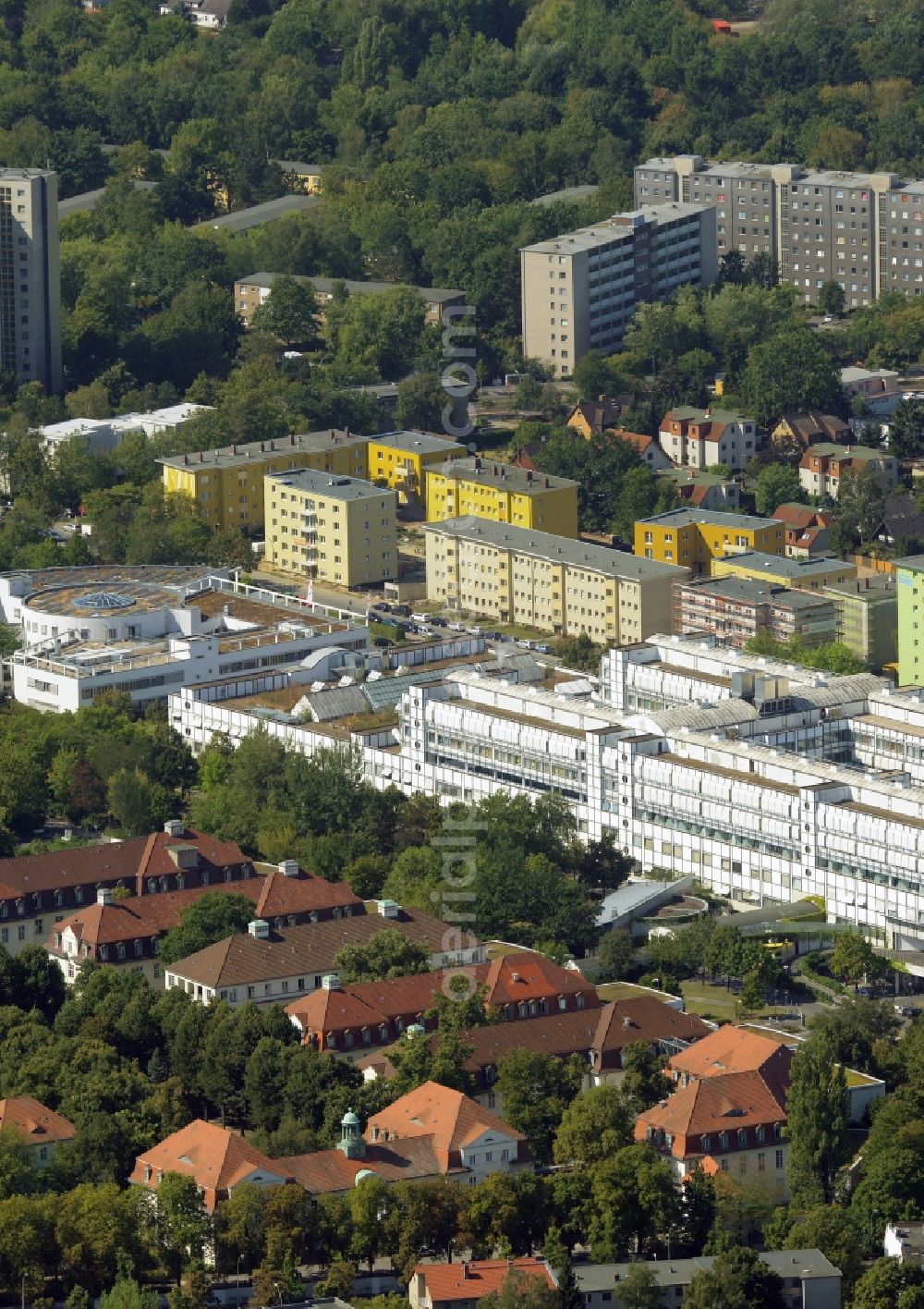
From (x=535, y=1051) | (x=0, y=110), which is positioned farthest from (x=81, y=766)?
(x=0, y=110)

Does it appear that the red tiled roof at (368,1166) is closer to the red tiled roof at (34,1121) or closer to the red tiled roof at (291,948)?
the red tiled roof at (34,1121)

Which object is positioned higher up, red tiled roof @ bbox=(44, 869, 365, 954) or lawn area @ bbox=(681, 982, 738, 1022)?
red tiled roof @ bbox=(44, 869, 365, 954)

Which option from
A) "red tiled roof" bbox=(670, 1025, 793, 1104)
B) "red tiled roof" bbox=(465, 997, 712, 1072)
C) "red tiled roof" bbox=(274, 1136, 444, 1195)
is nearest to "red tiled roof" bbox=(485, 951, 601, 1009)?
"red tiled roof" bbox=(465, 997, 712, 1072)

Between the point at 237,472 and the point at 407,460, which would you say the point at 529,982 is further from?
the point at 407,460

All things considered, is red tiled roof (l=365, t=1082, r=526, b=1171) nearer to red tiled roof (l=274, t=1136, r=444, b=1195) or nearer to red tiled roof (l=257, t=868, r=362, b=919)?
red tiled roof (l=274, t=1136, r=444, b=1195)

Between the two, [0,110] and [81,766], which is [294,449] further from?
[0,110]

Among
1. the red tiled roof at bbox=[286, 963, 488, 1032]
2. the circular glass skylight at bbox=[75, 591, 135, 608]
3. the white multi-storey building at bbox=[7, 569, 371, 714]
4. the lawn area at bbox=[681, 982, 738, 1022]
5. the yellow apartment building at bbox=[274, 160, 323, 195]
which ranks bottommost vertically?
the lawn area at bbox=[681, 982, 738, 1022]
